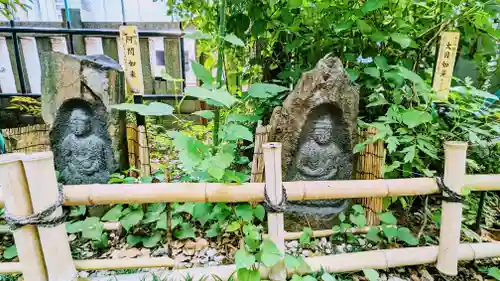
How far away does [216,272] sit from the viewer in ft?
4.35

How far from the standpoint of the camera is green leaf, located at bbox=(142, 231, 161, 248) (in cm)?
172

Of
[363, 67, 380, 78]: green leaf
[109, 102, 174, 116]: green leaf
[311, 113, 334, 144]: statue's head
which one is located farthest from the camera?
[363, 67, 380, 78]: green leaf

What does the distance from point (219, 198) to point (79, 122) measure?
1.36 metres

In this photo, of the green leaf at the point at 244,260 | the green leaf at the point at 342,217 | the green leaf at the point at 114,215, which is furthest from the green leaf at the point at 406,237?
the green leaf at the point at 114,215

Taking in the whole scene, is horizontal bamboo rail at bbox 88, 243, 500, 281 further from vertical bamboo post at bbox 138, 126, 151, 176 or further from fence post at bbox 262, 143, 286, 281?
vertical bamboo post at bbox 138, 126, 151, 176

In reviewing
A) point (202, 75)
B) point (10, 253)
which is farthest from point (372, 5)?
point (10, 253)

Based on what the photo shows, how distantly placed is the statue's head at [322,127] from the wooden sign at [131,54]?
1.34 meters

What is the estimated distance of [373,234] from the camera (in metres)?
1.69

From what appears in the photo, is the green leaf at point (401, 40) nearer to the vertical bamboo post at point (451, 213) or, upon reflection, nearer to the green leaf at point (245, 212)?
the vertical bamboo post at point (451, 213)

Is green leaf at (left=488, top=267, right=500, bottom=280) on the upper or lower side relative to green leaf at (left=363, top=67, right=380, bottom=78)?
lower

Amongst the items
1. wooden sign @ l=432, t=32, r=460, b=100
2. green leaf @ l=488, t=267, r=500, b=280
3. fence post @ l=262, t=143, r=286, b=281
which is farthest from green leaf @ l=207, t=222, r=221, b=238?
wooden sign @ l=432, t=32, r=460, b=100

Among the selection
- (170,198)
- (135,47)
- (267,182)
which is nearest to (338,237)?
(267,182)

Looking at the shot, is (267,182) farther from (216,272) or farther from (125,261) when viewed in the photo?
(125,261)

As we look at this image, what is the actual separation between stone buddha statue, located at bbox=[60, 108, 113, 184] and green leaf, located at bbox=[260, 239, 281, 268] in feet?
4.64
